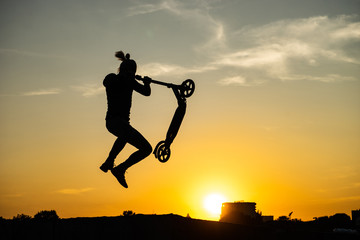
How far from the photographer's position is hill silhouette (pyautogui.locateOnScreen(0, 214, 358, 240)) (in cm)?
649

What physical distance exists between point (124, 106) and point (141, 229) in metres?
2.60

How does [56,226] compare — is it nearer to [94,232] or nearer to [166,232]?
[94,232]

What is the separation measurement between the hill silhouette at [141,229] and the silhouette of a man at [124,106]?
1.91 metres

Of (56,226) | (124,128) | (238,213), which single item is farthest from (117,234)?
(238,213)

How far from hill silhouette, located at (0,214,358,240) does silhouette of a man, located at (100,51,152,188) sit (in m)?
1.91

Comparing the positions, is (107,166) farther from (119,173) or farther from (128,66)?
(128,66)

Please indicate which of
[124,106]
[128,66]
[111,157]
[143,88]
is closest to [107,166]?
[111,157]

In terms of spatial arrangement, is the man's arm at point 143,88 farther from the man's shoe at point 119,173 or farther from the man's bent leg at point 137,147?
the man's shoe at point 119,173

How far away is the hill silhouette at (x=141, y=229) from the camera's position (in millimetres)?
6492

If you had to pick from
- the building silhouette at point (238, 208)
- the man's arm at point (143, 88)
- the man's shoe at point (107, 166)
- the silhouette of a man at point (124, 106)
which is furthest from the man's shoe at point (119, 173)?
the building silhouette at point (238, 208)

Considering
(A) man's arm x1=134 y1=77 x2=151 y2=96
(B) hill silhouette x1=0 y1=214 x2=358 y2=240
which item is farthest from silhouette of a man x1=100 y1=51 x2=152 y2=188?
(B) hill silhouette x1=0 y1=214 x2=358 y2=240

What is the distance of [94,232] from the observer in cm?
693

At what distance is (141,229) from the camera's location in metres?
6.55

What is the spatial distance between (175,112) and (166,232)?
172 inches
